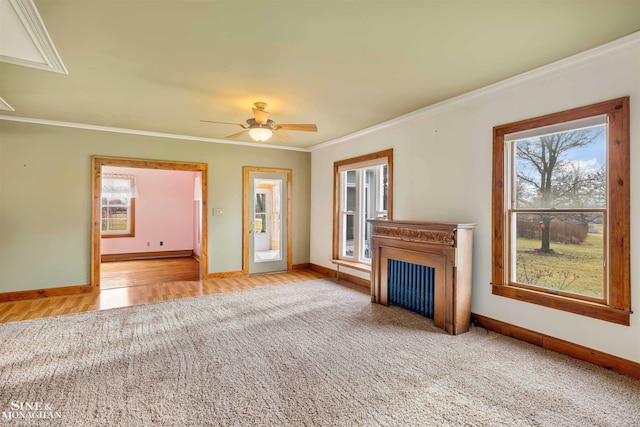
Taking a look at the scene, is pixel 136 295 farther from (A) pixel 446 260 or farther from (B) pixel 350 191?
(A) pixel 446 260

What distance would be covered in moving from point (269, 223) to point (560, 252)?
4783 mm

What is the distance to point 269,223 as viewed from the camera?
20.9 ft

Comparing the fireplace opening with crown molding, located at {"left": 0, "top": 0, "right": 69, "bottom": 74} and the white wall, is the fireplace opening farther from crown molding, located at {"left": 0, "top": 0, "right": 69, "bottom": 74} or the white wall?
crown molding, located at {"left": 0, "top": 0, "right": 69, "bottom": 74}

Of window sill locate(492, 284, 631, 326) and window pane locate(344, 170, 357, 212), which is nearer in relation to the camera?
window sill locate(492, 284, 631, 326)

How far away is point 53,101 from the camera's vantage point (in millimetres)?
3656

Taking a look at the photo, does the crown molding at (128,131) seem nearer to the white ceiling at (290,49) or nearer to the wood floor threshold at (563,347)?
the white ceiling at (290,49)

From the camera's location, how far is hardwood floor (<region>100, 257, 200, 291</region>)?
552cm

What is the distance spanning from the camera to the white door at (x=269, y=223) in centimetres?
611

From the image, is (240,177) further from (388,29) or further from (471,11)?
(471,11)

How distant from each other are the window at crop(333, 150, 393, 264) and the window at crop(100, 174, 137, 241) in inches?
219

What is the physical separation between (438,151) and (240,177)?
3633 millimetres

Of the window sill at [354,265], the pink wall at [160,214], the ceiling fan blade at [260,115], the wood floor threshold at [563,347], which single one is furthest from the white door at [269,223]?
the wood floor threshold at [563,347]

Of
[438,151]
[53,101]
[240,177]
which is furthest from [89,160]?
[438,151]

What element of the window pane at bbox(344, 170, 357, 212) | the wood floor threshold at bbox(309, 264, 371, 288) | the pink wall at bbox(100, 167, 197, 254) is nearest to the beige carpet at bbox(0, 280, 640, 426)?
the wood floor threshold at bbox(309, 264, 371, 288)
